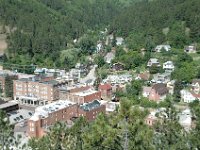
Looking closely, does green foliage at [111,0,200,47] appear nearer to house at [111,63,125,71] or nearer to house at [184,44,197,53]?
house at [184,44,197,53]

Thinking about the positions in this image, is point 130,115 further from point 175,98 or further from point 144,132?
point 175,98

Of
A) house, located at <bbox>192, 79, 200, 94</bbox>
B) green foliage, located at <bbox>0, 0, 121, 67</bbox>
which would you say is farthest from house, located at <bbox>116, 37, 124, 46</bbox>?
house, located at <bbox>192, 79, 200, 94</bbox>

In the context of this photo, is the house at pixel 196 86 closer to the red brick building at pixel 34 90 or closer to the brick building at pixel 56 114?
the brick building at pixel 56 114

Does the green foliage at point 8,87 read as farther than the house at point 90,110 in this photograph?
Yes

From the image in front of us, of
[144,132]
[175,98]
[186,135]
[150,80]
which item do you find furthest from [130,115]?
[150,80]

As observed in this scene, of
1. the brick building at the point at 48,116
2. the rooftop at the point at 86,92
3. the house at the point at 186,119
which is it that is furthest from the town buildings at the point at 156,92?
the brick building at the point at 48,116

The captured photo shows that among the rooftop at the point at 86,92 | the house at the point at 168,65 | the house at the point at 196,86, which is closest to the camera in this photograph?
the rooftop at the point at 86,92
